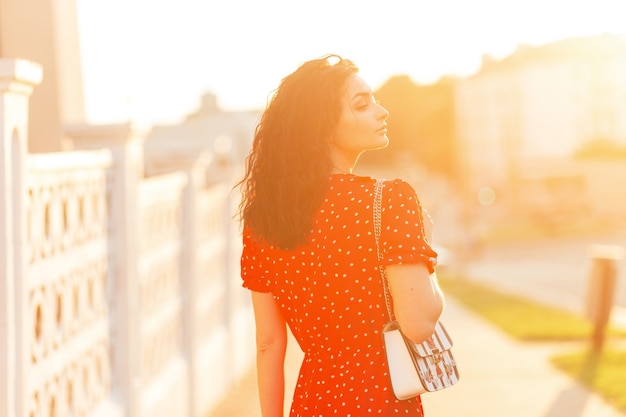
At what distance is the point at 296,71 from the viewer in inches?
127

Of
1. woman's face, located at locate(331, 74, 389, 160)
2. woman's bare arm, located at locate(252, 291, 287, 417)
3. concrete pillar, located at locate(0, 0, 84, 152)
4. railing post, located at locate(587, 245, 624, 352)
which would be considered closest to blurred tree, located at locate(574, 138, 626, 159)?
railing post, located at locate(587, 245, 624, 352)

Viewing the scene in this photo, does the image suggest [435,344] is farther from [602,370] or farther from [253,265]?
[602,370]

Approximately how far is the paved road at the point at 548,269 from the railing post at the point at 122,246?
12113 mm

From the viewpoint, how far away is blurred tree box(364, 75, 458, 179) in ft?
380

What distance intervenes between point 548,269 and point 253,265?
37.4m

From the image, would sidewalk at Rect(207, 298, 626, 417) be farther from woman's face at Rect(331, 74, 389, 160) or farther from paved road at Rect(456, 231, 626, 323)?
woman's face at Rect(331, 74, 389, 160)

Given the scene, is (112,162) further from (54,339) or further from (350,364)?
(350,364)

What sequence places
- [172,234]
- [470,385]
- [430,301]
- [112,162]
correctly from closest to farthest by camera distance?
[430,301] < [112,162] < [172,234] < [470,385]

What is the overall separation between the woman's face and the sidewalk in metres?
5.84

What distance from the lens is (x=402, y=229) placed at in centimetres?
296

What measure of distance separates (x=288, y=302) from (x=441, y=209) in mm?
94924

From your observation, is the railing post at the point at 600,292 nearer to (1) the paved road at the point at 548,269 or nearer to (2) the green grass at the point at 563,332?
(2) the green grass at the point at 563,332

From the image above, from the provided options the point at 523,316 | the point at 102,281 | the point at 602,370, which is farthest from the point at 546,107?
the point at 102,281

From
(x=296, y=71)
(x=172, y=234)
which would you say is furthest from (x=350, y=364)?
(x=172, y=234)
